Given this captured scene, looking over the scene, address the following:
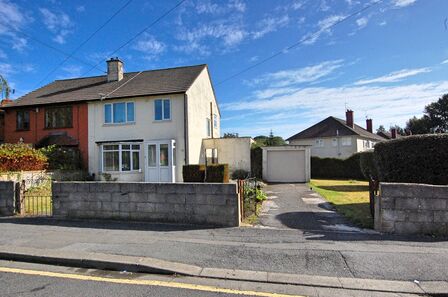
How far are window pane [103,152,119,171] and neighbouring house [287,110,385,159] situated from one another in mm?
24772

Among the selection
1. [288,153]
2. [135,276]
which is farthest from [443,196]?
[288,153]

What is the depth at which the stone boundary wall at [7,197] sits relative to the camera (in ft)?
31.8

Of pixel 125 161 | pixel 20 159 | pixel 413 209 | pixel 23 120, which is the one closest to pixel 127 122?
pixel 125 161

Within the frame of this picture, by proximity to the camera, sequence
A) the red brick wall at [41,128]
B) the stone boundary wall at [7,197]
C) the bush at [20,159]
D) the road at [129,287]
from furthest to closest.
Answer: the red brick wall at [41,128]
the bush at [20,159]
the stone boundary wall at [7,197]
the road at [129,287]

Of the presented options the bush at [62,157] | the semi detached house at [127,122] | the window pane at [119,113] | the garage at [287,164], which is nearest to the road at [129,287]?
the semi detached house at [127,122]

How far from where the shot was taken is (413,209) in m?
7.20

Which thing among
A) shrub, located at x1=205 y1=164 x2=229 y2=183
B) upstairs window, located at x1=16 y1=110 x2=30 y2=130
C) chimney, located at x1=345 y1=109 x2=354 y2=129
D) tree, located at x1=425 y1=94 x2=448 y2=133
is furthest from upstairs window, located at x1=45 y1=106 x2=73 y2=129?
tree, located at x1=425 y1=94 x2=448 y2=133

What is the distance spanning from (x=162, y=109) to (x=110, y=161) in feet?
16.0

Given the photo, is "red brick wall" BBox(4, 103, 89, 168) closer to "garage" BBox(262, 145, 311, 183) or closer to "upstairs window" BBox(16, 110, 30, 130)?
"upstairs window" BBox(16, 110, 30, 130)

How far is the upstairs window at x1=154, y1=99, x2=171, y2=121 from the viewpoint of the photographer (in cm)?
1962

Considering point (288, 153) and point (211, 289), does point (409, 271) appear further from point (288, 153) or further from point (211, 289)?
point (288, 153)

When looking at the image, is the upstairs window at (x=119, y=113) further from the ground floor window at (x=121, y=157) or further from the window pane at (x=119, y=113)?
the ground floor window at (x=121, y=157)

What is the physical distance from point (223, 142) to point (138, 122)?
6366 millimetres

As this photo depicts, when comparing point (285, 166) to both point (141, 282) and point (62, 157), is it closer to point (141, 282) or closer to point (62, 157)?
point (62, 157)
